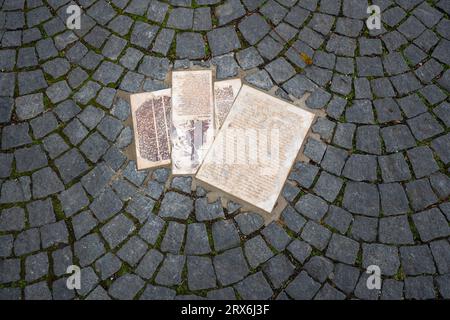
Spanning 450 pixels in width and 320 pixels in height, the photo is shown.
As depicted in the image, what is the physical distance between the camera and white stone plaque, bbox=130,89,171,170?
12.6 ft

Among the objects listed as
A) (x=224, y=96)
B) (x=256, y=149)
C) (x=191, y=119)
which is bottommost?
(x=256, y=149)

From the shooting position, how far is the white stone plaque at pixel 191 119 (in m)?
3.82

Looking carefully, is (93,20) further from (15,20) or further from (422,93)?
(422,93)

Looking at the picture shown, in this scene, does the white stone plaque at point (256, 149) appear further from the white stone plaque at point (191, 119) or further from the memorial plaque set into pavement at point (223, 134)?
the white stone plaque at point (191, 119)

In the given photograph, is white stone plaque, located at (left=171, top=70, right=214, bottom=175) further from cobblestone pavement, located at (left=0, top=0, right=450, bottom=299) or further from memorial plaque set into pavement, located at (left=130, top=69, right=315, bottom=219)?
cobblestone pavement, located at (left=0, top=0, right=450, bottom=299)

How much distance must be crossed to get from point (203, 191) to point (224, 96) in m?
0.98

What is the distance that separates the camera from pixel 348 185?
146 inches

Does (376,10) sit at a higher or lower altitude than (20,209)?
higher

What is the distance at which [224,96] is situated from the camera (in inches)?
158

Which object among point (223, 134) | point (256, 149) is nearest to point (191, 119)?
point (223, 134)

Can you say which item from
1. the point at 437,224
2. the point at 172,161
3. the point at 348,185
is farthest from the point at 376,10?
the point at 172,161

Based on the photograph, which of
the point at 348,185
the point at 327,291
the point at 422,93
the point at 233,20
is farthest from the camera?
the point at 233,20

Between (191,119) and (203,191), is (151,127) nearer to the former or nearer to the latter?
(191,119)

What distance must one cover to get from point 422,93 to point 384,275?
181cm
